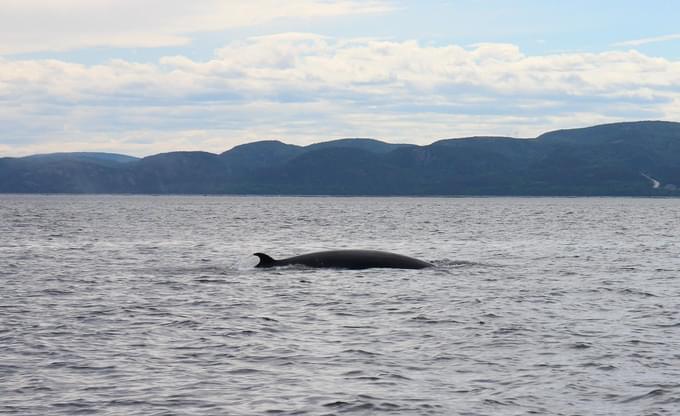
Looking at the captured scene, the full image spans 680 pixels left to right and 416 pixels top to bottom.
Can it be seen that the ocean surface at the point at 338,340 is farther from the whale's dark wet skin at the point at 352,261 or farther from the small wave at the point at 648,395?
the whale's dark wet skin at the point at 352,261

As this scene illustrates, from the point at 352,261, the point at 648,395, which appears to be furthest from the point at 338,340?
the point at 352,261

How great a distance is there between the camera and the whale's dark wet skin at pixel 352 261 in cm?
3731

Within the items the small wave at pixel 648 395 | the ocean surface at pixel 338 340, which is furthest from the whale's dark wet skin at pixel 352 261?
the small wave at pixel 648 395

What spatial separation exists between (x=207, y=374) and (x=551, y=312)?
38.8 feet

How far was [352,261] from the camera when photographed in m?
37.4

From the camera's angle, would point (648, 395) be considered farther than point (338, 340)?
No

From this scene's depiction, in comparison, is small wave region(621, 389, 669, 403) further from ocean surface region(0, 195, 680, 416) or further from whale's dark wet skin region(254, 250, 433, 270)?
whale's dark wet skin region(254, 250, 433, 270)

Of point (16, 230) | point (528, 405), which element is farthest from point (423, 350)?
point (16, 230)

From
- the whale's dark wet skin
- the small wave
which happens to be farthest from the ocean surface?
the whale's dark wet skin

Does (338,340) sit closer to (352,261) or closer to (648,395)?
(648,395)

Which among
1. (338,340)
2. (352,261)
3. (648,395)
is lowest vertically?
(648,395)

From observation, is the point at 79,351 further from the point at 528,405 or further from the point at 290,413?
the point at 528,405

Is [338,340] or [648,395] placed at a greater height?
[338,340]

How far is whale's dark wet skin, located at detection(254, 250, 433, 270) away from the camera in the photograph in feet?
122
